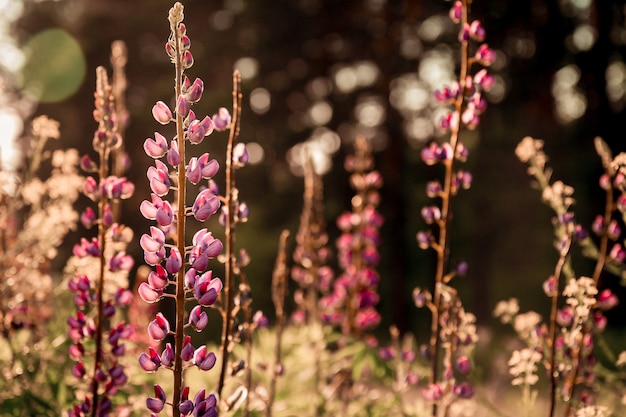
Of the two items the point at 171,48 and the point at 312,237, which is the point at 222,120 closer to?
the point at 171,48

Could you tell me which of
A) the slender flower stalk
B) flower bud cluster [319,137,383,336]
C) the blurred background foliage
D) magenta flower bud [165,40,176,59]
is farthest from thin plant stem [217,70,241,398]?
the blurred background foliage

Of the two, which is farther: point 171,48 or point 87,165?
point 87,165

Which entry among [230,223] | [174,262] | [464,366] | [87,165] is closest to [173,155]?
[174,262]

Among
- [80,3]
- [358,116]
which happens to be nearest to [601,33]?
[358,116]

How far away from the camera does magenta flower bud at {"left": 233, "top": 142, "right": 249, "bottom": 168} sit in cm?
214

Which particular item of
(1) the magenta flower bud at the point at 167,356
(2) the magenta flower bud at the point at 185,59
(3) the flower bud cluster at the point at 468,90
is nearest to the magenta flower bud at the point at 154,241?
(1) the magenta flower bud at the point at 167,356

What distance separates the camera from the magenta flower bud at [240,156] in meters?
2.14

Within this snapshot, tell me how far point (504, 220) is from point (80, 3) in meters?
13.8

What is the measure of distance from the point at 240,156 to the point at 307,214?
0.79m

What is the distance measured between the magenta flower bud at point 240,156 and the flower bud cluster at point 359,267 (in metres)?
1.65

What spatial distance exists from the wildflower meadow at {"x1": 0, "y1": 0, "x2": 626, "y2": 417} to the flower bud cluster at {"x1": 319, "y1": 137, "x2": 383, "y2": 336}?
0.02 m

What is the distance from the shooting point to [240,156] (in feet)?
7.18

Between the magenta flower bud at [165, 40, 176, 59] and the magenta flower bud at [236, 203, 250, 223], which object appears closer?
the magenta flower bud at [165, 40, 176, 59]

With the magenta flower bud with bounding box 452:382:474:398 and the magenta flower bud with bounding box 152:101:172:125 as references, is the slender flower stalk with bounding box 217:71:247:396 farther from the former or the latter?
the magenta flower bud with bounding box 452:382:474:398
